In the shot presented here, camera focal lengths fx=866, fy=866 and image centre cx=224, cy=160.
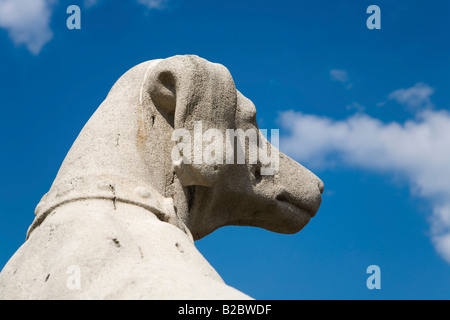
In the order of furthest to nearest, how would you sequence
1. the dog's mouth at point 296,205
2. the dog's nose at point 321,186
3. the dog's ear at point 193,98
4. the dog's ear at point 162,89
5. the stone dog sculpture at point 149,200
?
the dog's nose at point 321,186
the dog's mouth at point 296,205
the dog's ear at point 162,89
the dog's ear at point 193,98
the stone dog sculpture at point 149,200

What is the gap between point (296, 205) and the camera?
22.8 ft

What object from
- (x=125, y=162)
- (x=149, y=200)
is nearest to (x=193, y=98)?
(x=125, y=162)

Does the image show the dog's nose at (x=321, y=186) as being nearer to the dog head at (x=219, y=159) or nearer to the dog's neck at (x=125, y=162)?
the dog head at (x=219, y=159)

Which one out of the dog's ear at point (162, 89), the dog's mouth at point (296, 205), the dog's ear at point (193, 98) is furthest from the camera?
the dog's mouth at point (296, 205)

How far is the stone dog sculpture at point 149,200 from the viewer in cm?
469

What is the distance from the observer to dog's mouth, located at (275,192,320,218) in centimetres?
683

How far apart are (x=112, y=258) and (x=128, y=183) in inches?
40.7

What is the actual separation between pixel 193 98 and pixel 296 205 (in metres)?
1.33

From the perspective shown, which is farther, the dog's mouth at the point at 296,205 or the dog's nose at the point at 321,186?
the dog's nose at the point at 321,186

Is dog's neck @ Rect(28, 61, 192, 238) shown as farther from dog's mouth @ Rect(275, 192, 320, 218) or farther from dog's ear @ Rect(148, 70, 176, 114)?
dog's mouth @ Rect(275, 192, 320, 218)

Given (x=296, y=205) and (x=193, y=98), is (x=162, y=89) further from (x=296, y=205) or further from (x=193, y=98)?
(x=296, y=205)

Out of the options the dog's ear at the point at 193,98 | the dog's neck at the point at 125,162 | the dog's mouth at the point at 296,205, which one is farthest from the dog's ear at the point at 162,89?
the dog's mouth at the point at 296,205

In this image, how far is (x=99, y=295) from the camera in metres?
4.52

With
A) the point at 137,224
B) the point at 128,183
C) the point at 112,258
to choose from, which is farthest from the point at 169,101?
the point at 112,258
